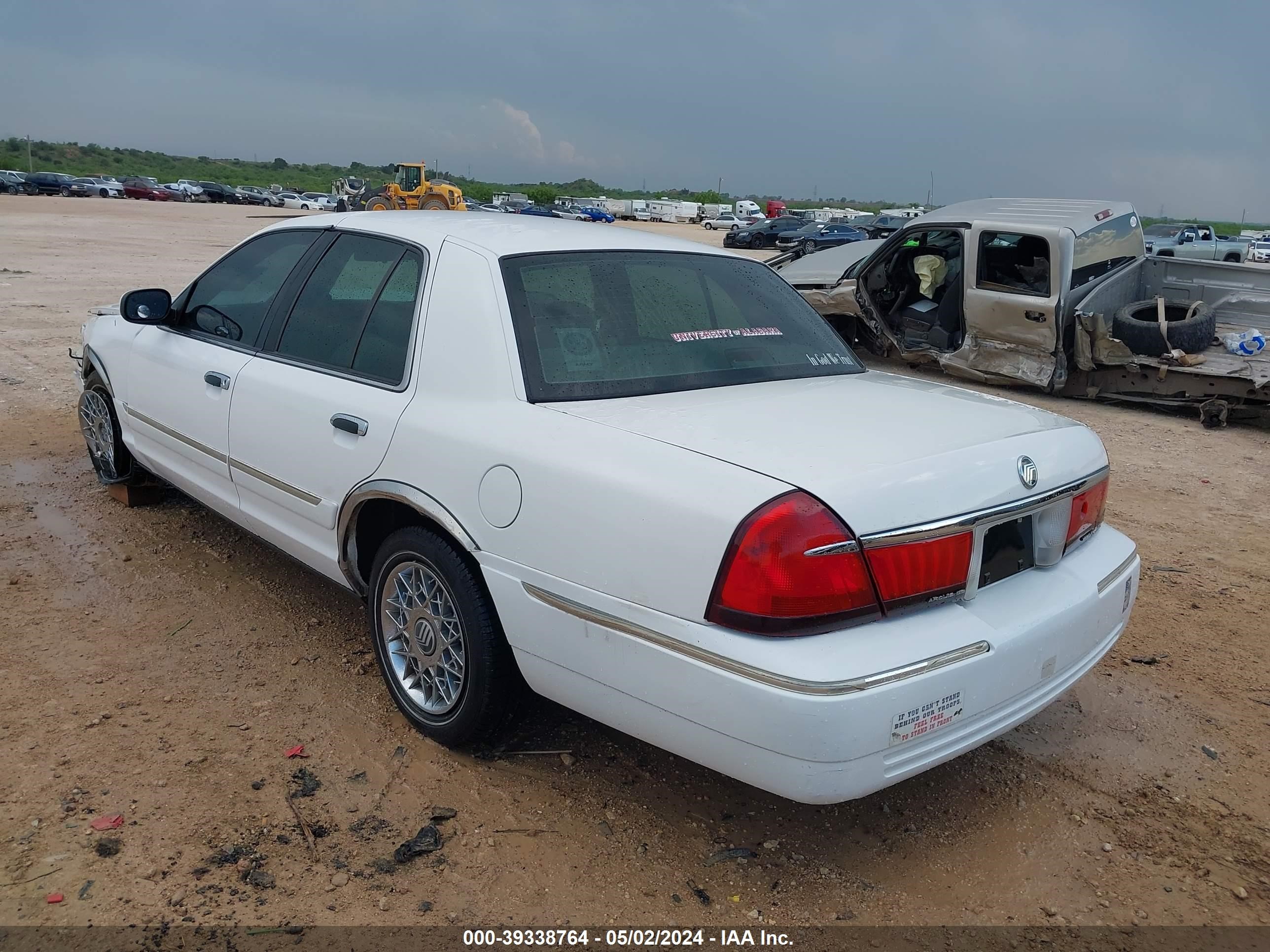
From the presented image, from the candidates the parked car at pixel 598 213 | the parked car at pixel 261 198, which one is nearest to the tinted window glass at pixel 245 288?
the parked car at pixel 598 213

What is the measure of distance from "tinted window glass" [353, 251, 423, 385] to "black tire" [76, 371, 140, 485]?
7.52ft

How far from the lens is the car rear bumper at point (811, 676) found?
2.24 m

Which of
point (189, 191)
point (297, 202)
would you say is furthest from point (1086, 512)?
point (189, 191)

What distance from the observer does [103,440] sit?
5.30 m

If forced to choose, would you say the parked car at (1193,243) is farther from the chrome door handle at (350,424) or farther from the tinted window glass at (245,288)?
the chrome door handle at (350,424)

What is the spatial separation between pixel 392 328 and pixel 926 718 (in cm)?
209

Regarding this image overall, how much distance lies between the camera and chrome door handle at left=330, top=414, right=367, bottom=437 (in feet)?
10.6

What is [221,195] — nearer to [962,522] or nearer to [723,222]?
[723,222]

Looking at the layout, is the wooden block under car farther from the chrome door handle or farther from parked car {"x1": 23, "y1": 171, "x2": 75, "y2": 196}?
parked car {"x1": 23, "y1": 171, "x2": 75, "y2": 196}

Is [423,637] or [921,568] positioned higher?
[921,568]

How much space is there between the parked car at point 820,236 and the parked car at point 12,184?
139ft

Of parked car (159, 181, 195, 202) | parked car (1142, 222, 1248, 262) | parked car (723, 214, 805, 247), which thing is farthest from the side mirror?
parked car (159, 181, 195, 202)

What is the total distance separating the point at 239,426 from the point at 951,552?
2.69m

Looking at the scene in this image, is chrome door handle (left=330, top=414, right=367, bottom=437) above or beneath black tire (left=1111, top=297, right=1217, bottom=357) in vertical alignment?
above
